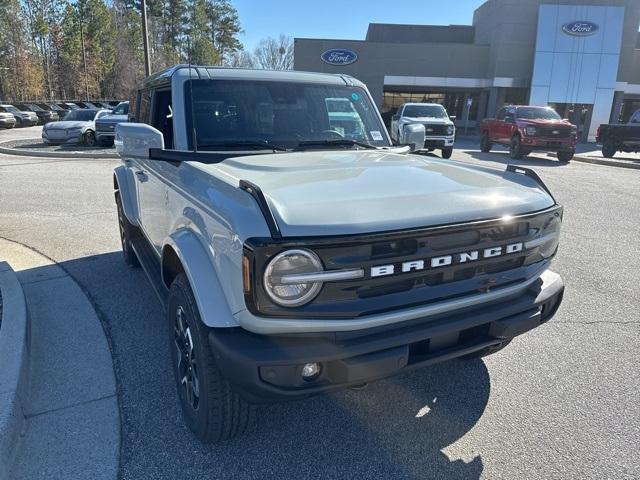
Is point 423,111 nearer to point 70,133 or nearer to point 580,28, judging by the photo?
point 70,133

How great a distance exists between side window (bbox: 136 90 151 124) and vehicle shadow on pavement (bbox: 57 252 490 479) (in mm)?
2064

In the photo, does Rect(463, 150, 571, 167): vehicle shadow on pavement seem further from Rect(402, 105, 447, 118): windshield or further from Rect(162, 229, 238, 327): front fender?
Rect(162, 229, 238, 327): front fender

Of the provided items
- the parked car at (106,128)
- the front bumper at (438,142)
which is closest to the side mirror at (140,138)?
the front bumper at (438,142)

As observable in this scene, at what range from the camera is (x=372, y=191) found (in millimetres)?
2428

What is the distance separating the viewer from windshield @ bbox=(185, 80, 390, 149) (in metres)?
3.35

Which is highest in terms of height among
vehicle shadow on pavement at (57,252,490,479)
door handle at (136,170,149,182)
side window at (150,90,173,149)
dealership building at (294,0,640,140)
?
dealership building at (294,0,640,140)

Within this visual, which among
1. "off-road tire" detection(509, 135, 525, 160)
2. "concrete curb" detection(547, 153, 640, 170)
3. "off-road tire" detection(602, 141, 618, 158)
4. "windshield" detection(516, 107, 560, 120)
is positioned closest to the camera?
"concrete curb" detection(547, 153, 640, 170)

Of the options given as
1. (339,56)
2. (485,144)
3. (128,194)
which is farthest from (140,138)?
(339,56)

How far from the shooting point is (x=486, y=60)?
36.9 metres

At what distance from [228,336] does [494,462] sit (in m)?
1.56

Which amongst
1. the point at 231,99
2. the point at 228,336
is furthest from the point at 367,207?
the point at 231,99

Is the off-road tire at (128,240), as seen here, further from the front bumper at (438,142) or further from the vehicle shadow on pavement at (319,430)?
the front bumper at (438,142)

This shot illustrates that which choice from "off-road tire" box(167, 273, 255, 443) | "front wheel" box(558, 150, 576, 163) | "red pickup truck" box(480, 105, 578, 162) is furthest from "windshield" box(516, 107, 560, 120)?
"off-road tire" box(167, 273, 255, 443)

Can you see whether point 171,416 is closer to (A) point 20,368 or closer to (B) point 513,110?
(A) point 20,368
